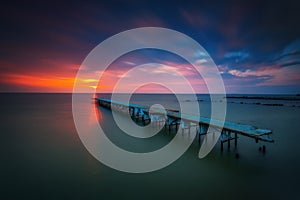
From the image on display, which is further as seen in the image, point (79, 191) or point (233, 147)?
point (233, 147)

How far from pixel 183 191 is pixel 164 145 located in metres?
4.40

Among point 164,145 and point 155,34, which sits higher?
point 155,34

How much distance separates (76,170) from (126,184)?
2538mm

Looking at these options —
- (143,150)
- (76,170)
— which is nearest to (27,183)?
(76,170)

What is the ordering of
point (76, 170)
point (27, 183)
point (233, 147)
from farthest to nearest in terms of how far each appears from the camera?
point (233, 147), point (76, 170), point (27, 183)

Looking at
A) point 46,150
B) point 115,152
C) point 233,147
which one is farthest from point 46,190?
point 233,147

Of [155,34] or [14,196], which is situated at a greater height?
[155,34]

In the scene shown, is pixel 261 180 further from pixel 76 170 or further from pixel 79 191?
pixel 76 170

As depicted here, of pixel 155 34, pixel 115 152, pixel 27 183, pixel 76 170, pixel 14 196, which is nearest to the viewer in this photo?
pixel 14 196

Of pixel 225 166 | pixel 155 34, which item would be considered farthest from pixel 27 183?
pixel 155 34

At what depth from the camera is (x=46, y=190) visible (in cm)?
488

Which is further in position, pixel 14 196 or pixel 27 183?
pixel 27 183

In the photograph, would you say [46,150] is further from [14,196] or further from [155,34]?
[155,34]

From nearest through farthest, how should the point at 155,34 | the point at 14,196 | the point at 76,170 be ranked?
the point at 14,196
the point at 76,170
the point at 155,34
